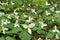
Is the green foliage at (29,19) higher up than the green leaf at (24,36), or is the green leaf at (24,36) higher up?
the green foliage at (29,19)

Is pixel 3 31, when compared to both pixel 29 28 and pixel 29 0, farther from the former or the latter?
pixel 29 0

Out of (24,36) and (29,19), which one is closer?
(24,36)

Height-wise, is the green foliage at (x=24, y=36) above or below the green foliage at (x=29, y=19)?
below

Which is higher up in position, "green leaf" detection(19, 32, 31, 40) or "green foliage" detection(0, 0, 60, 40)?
"green foliage" detection(0, 0, 60, 40)

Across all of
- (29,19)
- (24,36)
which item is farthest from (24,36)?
(29,19)

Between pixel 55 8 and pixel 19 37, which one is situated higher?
pixel 55 8

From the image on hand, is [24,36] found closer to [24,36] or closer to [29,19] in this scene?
[24,36]

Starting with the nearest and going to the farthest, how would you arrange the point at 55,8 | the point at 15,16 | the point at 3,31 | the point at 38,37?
the point at 3,31 → the point at 38,37 → the point at 15,16 → the point at 55,8

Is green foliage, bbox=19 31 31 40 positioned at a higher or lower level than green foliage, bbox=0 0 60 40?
lower

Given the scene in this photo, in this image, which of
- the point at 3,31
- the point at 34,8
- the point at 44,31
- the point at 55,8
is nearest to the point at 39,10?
the point at 34,8

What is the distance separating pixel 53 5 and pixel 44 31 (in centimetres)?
121

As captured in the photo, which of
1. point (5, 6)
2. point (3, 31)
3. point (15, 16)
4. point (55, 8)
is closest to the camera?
point (3, 31)

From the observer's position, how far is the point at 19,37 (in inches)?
126

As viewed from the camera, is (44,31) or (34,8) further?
(34,8)
